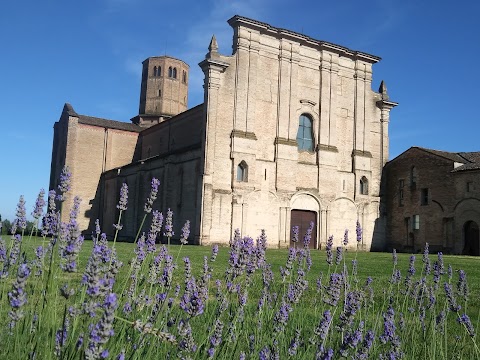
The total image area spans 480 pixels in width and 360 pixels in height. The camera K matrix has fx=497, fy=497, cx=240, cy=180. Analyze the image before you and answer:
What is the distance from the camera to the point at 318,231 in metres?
32.8

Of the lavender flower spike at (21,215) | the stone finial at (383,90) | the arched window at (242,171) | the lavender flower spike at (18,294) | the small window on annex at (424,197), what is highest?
the stone finial at (383,90)

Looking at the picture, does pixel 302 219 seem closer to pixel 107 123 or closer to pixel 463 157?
pixel 463 157

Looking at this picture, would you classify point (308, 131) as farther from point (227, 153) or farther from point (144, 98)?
point (144, 98)

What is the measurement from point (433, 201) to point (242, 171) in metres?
13.2

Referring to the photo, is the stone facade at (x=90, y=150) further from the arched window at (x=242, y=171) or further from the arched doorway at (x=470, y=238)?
the arched doorway at (x=470, y=238)

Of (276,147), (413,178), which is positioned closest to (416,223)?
(413,178)

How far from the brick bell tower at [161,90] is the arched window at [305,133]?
22.8m

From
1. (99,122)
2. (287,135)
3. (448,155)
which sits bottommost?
(448,155)

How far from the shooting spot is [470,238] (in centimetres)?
3144

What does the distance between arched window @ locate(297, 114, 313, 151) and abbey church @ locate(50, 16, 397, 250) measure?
2.7 inches

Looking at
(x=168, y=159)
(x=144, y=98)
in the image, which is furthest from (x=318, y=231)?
(x=144, y=98)

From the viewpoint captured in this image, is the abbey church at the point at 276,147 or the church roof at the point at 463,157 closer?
the abbey church at the point at 276,147

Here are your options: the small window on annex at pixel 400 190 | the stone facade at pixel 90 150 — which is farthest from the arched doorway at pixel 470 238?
the stone facade at pixel 90 150

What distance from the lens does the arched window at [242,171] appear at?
99.9 feet
